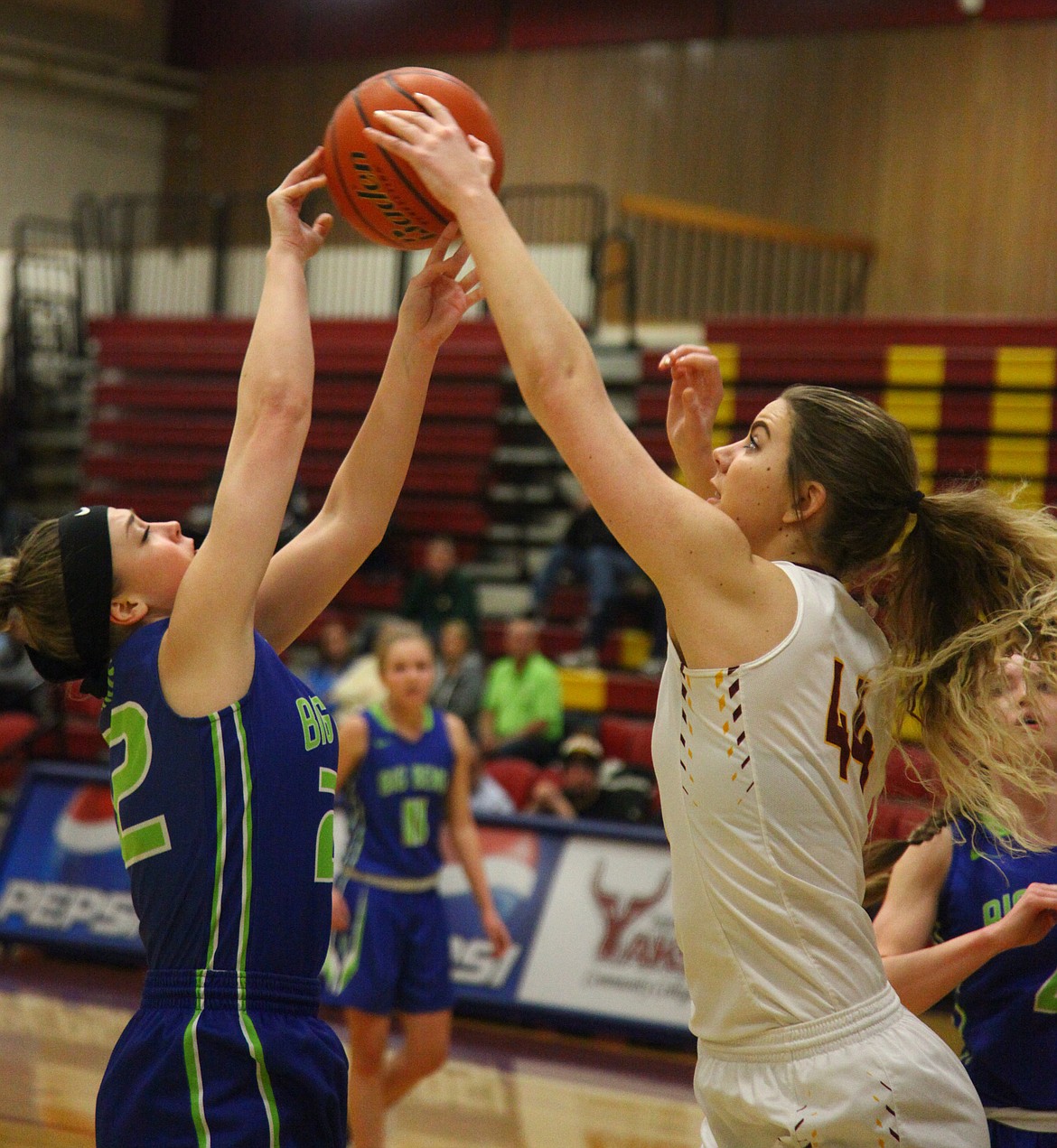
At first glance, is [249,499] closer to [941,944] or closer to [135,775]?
[135,775]

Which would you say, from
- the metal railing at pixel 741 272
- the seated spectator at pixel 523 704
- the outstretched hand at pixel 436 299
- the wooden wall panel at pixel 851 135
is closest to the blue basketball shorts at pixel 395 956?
the outstretched hand at pixel 436 299

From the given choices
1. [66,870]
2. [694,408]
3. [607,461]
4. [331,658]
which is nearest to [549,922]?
[66,870]

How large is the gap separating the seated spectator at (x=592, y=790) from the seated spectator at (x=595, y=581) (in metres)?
1.83

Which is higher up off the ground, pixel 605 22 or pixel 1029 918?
pixel 605 22

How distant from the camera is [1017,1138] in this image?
2574mm

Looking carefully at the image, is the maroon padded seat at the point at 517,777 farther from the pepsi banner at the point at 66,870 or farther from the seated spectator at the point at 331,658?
the pepsi banner at the point at 66,870

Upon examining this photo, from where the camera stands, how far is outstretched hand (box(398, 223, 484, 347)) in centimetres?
243

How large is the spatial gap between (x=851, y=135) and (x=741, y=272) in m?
1.66

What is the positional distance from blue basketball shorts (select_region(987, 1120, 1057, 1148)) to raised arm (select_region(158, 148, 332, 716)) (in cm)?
153

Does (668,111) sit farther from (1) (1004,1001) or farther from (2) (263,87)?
(1) (1004,1001)

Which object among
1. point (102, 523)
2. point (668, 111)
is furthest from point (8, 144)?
point (102, 523)

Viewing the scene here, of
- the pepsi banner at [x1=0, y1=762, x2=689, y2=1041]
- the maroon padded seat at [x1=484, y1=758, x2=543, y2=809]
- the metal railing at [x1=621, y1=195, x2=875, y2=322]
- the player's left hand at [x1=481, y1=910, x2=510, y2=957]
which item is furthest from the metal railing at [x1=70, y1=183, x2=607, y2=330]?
the player's left hand at [x1=481, y1=910, x2=510, y2=957]

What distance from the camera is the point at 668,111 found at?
14320 mm

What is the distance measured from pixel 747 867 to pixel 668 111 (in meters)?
13.3
